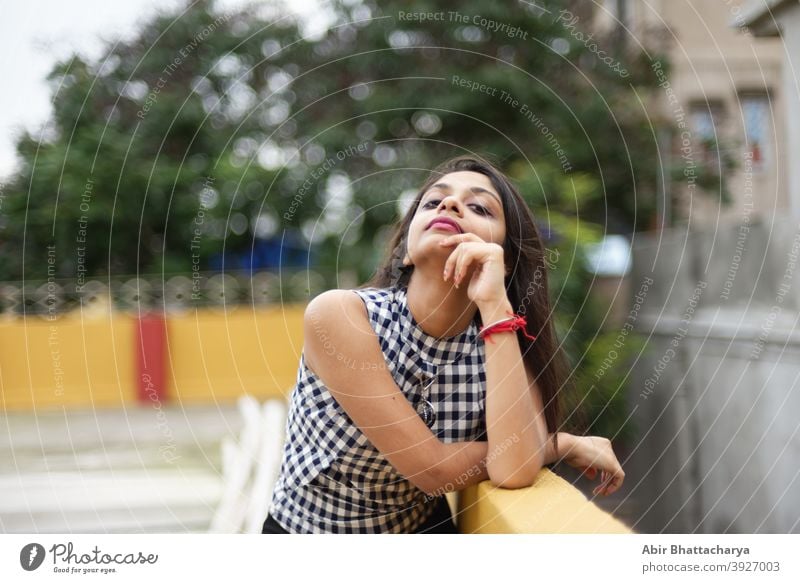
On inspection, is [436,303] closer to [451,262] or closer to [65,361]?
[451,262]

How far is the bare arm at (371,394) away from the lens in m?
0.78

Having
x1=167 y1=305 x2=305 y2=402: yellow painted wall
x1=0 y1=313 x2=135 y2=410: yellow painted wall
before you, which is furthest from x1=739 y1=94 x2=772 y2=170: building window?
x1=0 y1=313 x2=135 y2=410: yellow painted wall

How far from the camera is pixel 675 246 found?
7.73 feet

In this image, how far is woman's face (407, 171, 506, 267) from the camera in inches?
32.8

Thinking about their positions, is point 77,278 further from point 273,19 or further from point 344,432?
point 344,432

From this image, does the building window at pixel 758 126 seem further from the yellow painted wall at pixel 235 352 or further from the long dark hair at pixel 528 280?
the long dark hair at pixel 528 280

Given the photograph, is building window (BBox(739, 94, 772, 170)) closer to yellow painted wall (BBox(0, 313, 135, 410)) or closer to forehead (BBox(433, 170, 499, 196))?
forehead (BBox(433, 170, 499, 196))

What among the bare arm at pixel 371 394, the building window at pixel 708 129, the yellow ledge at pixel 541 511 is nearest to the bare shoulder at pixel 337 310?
the bare arm at pixel 371 394

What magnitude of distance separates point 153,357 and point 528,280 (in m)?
1.47

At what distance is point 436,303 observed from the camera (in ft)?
2.81

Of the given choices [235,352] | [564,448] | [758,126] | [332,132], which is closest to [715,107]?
[758,126]

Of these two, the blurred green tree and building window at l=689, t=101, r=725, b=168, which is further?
building window at l=689, t=101, r=725, b=168
